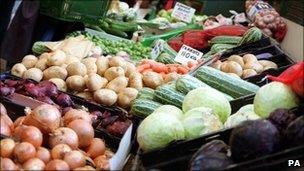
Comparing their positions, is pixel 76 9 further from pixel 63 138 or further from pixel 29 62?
pixel 63 138

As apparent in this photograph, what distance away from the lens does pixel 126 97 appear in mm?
3082

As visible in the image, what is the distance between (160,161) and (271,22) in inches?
150

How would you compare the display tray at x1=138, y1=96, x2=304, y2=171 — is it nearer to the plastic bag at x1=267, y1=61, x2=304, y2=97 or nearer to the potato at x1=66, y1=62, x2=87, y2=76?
the plastic bag at x1=267, y1=61, x2=304, y2=97

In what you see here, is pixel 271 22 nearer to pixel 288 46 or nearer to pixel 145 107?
pixel 288 46

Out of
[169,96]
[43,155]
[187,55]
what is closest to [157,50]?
[187,55]

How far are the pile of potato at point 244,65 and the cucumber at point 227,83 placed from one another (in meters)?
0.39

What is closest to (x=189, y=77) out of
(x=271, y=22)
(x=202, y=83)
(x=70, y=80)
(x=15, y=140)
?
(x=202, y=83)

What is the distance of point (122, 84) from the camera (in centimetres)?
320

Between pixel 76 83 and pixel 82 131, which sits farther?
pixel 76 83

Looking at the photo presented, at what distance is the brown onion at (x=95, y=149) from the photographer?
86.0 inches

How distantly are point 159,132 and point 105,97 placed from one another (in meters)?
1.03

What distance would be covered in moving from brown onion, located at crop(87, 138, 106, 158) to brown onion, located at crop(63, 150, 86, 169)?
0.23m

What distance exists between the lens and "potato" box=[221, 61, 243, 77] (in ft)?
11.2

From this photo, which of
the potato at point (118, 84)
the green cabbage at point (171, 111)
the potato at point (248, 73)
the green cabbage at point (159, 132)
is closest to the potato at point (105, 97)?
the potato at point (118, 84)
